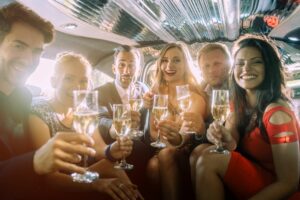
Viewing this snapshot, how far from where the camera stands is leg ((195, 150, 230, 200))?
5.90 feet

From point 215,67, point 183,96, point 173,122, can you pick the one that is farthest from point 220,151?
point 215,67

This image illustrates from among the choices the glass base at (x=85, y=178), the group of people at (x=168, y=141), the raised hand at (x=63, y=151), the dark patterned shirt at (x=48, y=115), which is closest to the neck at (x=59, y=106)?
the group of people at (x=168, y=141)

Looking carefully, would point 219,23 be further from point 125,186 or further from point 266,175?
point 125,186

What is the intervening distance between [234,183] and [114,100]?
1676 millimetres

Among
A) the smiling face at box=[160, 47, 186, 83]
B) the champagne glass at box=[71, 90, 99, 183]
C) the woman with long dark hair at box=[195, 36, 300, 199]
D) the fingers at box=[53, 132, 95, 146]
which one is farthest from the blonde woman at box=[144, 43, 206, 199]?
the fingers at box=[53, 132, 95, 146]

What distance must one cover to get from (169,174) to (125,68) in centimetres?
146

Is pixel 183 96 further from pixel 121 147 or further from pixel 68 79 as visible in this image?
pixel 68 79

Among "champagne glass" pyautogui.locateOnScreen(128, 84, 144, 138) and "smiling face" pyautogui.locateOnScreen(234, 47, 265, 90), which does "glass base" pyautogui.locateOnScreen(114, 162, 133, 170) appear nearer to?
"champagne glass" pyautogui.locateOnScreen(128, 84, 144, 138)

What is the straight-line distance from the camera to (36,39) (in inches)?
69.7

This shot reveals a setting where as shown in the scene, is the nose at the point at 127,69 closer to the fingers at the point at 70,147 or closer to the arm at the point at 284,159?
the arm at the point at 284,159

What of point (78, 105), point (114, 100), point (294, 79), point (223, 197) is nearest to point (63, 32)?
point (114, 100)

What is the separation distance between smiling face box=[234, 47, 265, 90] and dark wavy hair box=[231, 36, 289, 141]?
22mm

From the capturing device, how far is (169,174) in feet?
6.77

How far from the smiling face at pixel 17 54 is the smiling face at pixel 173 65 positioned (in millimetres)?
1262
